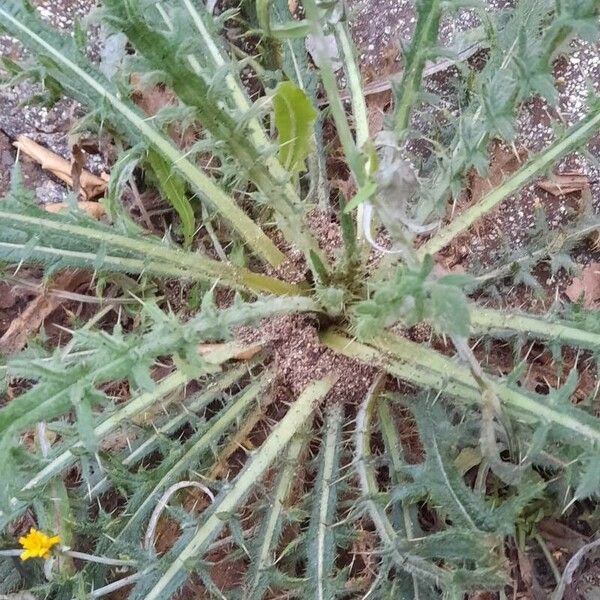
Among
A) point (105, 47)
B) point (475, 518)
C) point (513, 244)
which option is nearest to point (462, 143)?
point (513, 244)

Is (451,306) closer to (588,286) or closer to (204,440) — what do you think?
(204,440)

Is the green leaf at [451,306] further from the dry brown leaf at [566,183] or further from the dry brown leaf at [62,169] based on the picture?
the dry brown leaf at [62,169]

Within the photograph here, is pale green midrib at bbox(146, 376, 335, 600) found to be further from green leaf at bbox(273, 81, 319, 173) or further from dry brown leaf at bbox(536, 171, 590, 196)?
dry brown leaf at bbox(536, 171, 590, 196)

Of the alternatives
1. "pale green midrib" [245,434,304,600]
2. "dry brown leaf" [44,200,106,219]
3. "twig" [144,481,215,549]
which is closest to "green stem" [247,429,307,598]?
"pale green midrib" [245,434,304,600]

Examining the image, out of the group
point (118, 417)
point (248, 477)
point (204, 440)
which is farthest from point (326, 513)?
point (118, 417)

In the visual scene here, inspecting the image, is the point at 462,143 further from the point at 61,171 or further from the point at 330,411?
the point at 61,171

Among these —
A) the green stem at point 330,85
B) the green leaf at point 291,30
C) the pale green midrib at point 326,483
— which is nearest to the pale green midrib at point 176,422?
the pale green midrib at point 326,483

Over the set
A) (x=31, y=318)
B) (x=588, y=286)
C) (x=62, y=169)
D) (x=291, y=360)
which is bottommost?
(x=588, y=286)
